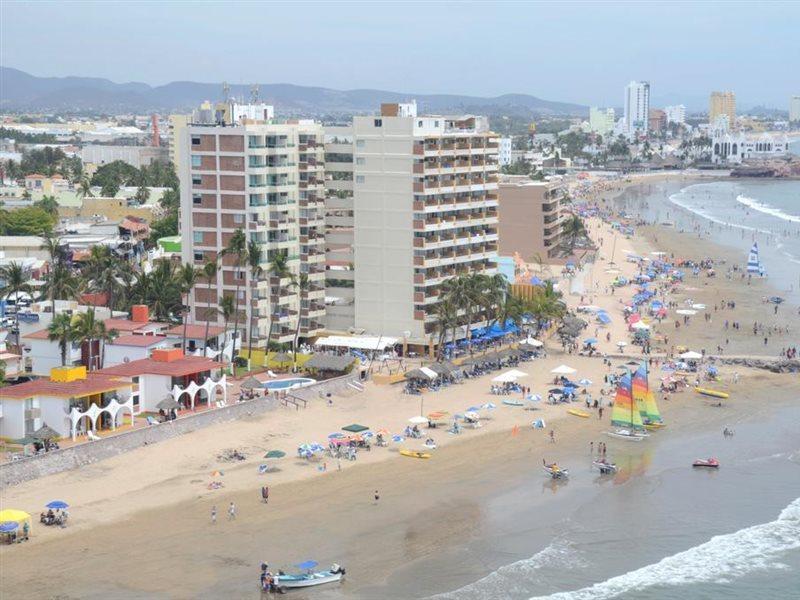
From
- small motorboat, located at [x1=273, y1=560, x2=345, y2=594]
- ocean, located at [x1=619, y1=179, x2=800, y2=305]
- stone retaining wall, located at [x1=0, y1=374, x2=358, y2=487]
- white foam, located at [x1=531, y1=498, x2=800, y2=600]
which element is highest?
ocean, located at [x1=619, y1=179, x2=800, y2=305]

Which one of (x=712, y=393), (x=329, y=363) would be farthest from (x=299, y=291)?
(x=712, y=393)

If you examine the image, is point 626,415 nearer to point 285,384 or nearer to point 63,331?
point 285,384

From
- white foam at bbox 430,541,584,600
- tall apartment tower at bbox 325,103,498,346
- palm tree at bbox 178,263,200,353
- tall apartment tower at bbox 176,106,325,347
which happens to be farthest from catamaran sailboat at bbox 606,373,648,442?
palm tree at bbox 178,263,200,353

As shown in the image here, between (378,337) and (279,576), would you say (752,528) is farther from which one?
(378,337)

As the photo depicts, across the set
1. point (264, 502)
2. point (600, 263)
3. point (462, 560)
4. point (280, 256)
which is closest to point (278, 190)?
point (280, 256)

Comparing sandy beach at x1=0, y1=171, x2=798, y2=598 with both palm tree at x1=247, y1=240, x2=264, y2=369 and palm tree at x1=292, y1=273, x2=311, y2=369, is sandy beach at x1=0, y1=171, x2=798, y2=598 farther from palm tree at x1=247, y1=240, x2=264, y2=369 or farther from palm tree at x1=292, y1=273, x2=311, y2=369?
palm tree at x1=247, y1=240, x2=264, y2=369

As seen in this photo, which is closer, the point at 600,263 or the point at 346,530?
A: the point at 346,530
